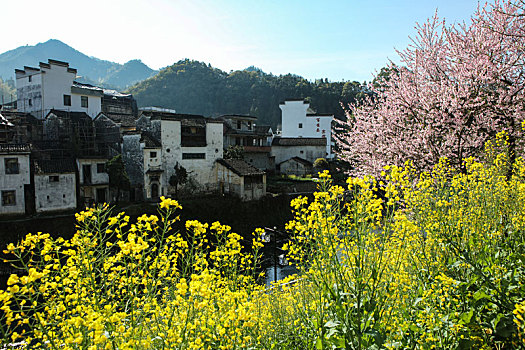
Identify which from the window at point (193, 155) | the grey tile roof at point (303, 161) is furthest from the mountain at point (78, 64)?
the window at point (193, 155)

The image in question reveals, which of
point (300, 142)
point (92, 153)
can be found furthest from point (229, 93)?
point (92, 153)

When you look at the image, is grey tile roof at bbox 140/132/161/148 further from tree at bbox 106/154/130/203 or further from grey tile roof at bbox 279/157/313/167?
grey tile roof at bbox 279/157/313/167

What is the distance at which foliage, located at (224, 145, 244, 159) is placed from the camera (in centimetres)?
3269

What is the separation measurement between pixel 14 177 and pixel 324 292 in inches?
895

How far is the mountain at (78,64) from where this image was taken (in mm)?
145250

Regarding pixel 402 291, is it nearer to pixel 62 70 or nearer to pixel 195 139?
pixel 195 139

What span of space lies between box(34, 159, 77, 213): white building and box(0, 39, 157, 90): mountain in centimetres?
12554

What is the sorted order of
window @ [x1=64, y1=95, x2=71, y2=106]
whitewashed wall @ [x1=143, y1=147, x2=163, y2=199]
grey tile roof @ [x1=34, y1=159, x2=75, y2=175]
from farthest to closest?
window @ [x1=64, y1=95, x2=71, y2=106] < whitewashed wall @ [x1=143, y1=147, x2=163, y2=199] < grey tile roof @ [x1=34, y1=159, x2=75, y2=175]

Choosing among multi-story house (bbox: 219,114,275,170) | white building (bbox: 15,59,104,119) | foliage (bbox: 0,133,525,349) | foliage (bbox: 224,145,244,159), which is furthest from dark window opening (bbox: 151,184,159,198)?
foliage (bbox: 0,133,525,349)

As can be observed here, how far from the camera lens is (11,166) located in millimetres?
19734

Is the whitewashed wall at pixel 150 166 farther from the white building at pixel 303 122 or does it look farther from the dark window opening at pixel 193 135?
the white building at pixel 303 122

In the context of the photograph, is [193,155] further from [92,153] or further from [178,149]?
[92,153]

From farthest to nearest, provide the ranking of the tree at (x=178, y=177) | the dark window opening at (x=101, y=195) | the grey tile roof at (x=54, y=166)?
1. the tree at (x=178, y=177)
2. the dark window opening at (x=101, y=195)
3. the grey tile roof at (x=54, y=166)

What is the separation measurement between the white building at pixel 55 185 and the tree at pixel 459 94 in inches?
778
